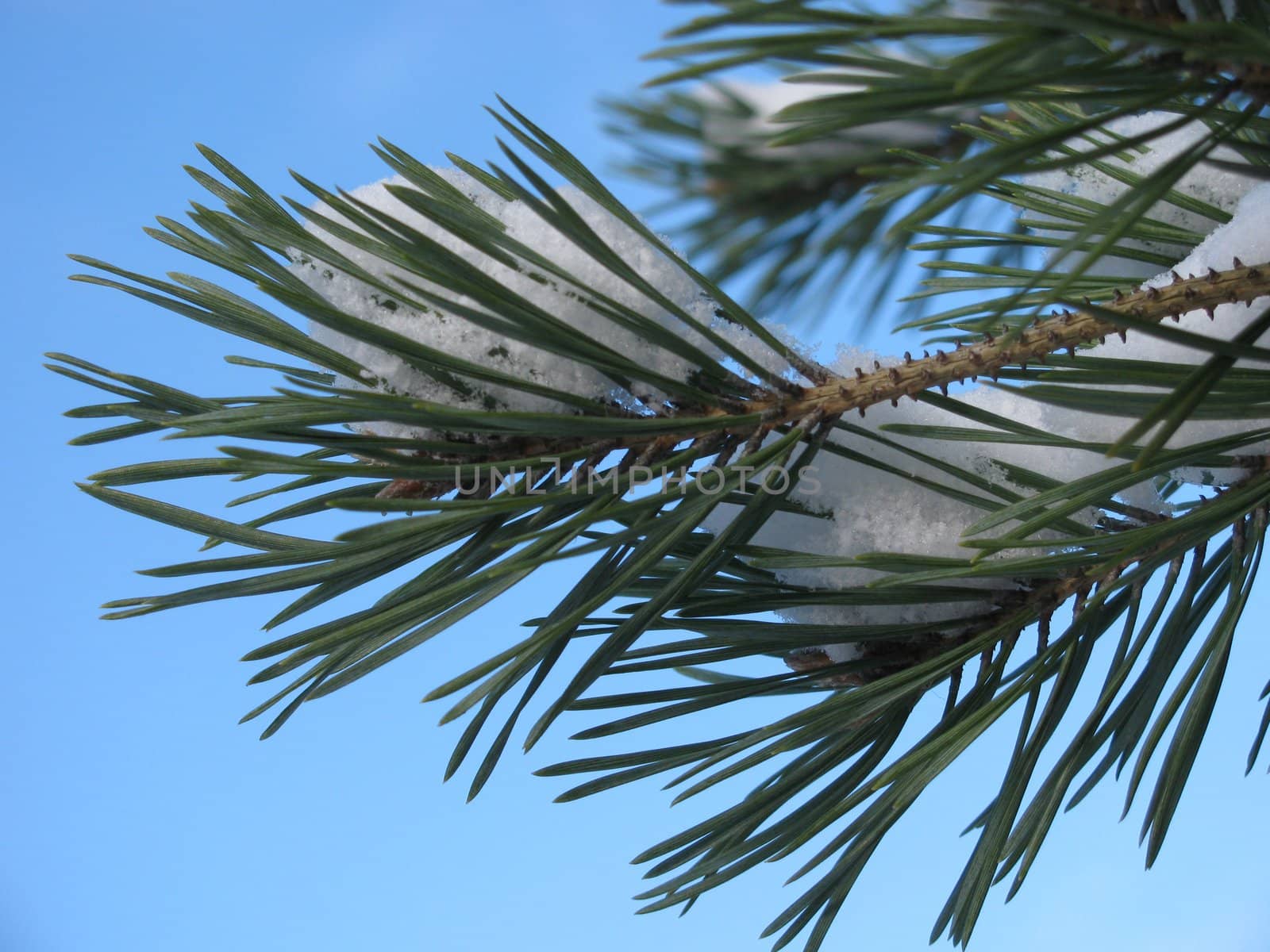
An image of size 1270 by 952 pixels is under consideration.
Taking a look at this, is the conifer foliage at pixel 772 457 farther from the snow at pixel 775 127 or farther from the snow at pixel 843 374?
the snow at pixel 775 127

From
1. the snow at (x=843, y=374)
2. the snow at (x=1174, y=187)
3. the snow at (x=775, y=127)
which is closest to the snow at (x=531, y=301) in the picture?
the snow at (x=843, y=374)

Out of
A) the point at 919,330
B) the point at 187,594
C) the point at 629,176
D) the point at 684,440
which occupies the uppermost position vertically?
the point at 629,176

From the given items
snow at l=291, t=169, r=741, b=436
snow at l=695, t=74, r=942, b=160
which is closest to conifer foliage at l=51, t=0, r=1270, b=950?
snow at l=291, t=169, r=741, b=436

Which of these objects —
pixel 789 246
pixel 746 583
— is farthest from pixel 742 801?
pixel 789 246

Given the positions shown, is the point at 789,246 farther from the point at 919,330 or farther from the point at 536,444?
the point at 536,444

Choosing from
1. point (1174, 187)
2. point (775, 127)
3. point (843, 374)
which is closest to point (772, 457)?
point (843, 374)

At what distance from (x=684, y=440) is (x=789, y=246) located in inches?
22.0

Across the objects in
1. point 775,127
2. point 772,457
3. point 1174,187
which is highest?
point 775,127

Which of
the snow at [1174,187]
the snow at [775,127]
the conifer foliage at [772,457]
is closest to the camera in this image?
the conifer foliage at [772,457]

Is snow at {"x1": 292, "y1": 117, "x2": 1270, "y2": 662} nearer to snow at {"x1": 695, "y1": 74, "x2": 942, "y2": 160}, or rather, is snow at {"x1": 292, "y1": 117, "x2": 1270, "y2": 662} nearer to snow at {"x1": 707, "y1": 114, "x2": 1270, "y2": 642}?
snow at {"x1": 707, "y1": 114, "x2": 1270, "y2": 642}

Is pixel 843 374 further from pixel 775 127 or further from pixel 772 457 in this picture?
pixel 775 127

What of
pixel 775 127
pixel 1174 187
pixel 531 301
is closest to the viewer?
pixel 531 301

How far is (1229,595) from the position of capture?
368mm

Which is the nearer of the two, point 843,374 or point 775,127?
point 843,374
